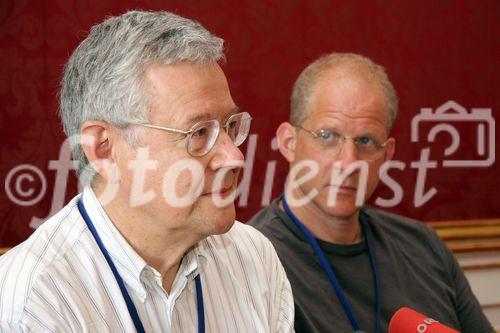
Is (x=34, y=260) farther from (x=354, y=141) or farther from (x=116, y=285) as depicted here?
(x=354, y=141)

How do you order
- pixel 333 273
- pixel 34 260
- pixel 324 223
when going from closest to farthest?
1. pixel 34 260
2. pixel 333 273
3. pixel 324 223

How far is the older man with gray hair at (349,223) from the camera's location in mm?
2066

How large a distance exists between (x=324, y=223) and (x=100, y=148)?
899mm

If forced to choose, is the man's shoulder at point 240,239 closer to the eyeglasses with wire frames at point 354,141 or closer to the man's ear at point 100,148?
the man's ear at point 100,148

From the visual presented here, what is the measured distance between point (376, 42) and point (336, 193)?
0.96m

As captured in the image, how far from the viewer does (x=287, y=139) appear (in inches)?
90.9

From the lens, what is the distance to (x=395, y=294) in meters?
2.13

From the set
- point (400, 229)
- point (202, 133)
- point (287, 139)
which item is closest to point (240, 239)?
point (202, 133)

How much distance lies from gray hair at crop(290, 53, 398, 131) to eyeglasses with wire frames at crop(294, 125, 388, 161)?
0.30 feet

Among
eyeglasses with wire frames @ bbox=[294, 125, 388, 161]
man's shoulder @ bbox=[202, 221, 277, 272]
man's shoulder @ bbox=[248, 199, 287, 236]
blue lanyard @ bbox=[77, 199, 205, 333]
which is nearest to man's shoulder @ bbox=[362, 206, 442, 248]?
eyeglasses with wire frames @ bbox=[294, 125, 388, 161]

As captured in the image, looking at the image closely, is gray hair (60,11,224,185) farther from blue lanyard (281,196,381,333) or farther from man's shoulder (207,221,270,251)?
blue lanyard (281,196,381,333)

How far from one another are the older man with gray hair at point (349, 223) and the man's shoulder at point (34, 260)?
2.47 ft

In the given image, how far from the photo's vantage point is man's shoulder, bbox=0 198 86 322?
50.4 inches

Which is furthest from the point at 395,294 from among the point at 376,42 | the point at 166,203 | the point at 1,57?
the point at 1,57
